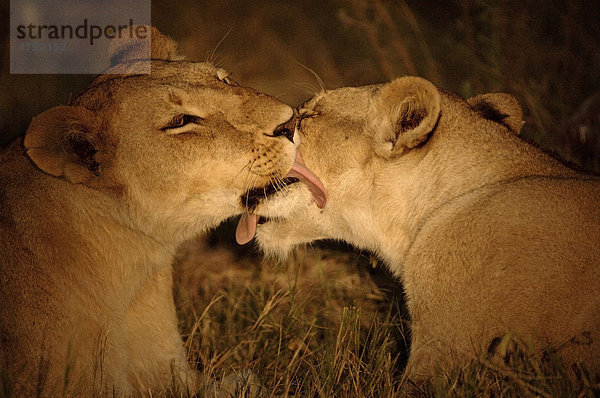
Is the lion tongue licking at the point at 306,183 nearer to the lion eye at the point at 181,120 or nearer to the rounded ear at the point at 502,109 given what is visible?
the lion eye at the point at 181,120

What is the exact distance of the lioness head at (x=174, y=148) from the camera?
3049 millimetres

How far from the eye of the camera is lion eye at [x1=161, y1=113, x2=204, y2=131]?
308cm

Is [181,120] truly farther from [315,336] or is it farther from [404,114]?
[315,336]

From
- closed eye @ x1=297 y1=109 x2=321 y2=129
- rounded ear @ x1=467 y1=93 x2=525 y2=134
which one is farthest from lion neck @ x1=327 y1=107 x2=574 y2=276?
closed eye @ x1=297 y1=109 x2=321 y2=129

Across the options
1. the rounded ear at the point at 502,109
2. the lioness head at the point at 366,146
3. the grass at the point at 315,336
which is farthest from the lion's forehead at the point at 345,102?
the grass at the point at 315,336

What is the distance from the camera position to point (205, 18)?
9.16 m

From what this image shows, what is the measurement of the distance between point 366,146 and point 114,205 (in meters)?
1.10

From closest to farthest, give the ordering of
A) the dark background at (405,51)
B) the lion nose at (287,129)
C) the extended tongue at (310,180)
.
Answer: the lion nose at (287,129), the extended tongue at (310,180), the dark background at (405,51)

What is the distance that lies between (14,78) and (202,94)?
468 cm

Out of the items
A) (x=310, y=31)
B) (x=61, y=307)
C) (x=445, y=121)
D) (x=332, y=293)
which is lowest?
(x=310, y=31)

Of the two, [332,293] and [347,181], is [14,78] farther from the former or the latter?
[347,181]

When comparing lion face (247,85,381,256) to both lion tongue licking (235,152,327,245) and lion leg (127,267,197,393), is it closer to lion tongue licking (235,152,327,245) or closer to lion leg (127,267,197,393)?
lion tongue licking (235,152,327,245)

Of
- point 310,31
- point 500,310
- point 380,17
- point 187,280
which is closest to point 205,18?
point 310,31

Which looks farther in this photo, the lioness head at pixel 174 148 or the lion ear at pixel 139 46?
the lion ear at pixel 139 46
